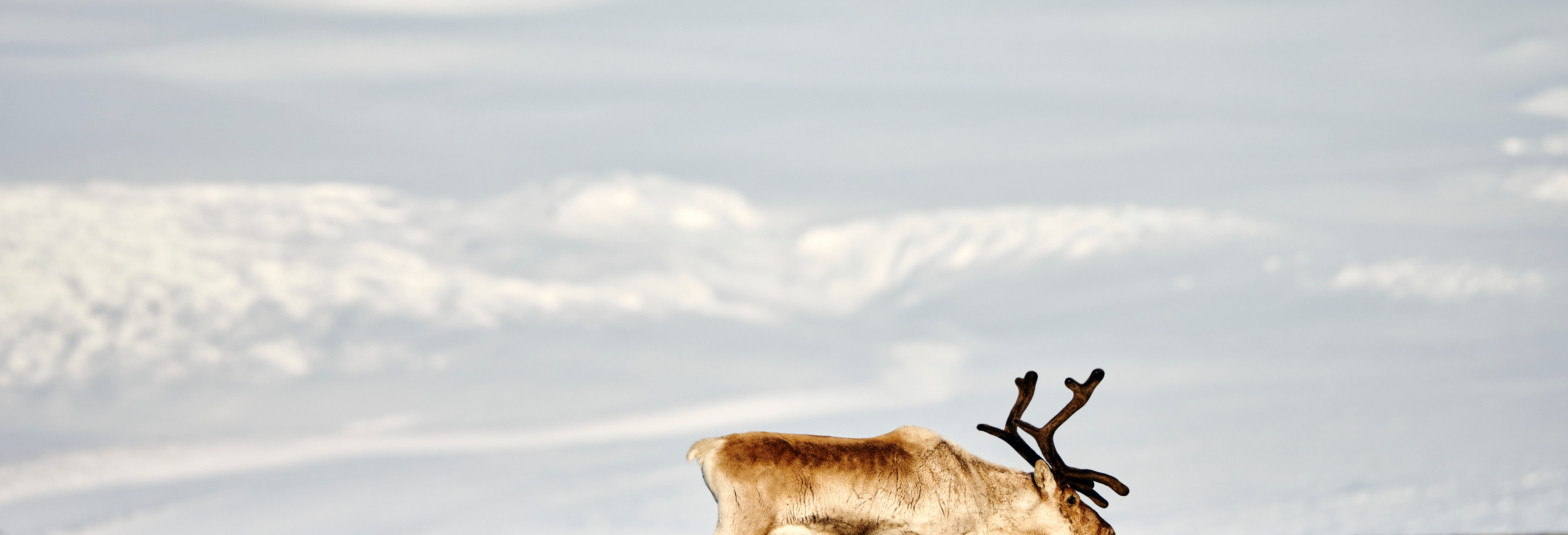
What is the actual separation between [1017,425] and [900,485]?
257 centimetres

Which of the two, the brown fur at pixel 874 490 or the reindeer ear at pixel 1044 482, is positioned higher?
the reindeer ear at pixel 1044 482

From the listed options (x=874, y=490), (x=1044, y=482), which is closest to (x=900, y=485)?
(x=874, y=490)

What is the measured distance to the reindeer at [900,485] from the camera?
70.0 feet

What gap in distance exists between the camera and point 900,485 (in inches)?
875

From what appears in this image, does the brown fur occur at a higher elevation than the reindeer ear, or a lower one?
lower

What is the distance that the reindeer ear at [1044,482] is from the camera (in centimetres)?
2338

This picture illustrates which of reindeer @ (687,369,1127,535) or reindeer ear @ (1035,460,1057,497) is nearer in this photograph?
reindeer @ (687,369,1127,535)

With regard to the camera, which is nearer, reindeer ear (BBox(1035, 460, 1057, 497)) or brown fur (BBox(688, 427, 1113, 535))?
brown fur (BBox(688, 427, 1113, 535))

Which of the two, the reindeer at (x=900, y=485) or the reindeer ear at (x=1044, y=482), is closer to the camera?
the reindeer at (x=900, y=485)

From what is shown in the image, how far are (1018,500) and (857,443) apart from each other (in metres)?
2.95

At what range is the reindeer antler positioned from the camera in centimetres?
2358

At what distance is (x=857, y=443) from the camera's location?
2236 centimetres

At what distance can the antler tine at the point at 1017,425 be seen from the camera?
23609 millimetres

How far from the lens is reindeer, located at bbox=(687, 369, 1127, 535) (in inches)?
840
